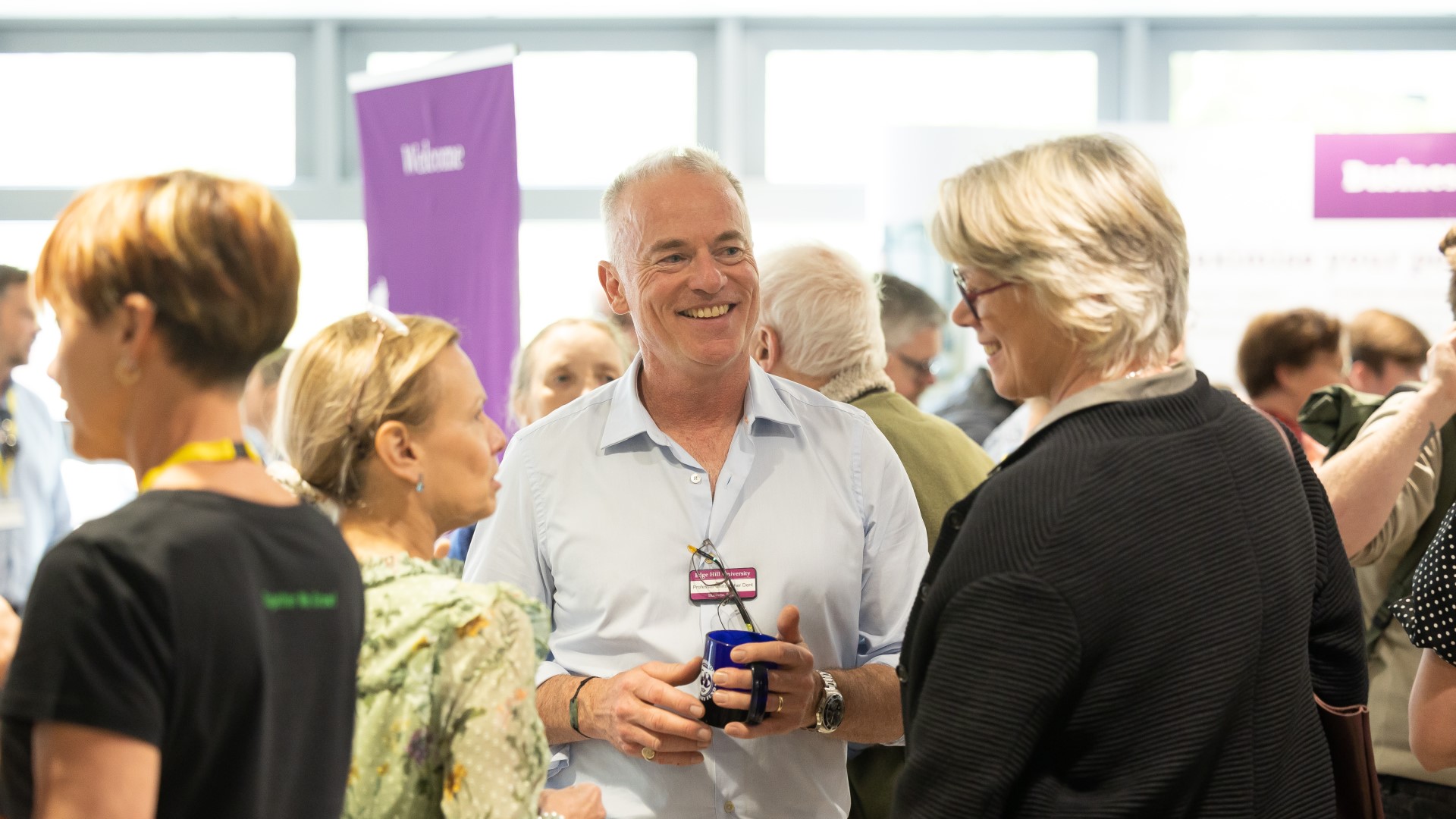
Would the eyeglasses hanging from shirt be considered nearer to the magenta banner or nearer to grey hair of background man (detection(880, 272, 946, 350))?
grey hair of background man (detection(880, 272, 946, 350))

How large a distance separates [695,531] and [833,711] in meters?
0.38

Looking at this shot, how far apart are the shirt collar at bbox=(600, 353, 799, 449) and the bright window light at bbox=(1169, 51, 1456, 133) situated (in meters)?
6.76

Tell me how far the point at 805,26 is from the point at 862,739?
6.59 metres

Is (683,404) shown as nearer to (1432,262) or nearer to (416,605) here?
(416,605)

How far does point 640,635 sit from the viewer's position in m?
A: 2.05

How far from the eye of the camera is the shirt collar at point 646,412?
7.15 ft

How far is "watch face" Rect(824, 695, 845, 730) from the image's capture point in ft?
6.45

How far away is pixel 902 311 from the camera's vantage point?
13.3 feet

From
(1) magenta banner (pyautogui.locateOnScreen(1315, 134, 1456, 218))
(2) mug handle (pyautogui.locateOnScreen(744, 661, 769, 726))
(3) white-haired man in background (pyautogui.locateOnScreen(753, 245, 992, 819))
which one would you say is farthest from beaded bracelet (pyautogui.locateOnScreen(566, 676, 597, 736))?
(1) magenta banner (pyautogui.locateOnScreen(1315, 134, 1456, 218))

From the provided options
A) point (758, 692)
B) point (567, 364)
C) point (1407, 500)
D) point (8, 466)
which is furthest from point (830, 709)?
point (8, 466)

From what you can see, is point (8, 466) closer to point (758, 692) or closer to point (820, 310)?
point (820, 310)

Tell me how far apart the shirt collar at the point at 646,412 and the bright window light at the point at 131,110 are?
6.37 metres

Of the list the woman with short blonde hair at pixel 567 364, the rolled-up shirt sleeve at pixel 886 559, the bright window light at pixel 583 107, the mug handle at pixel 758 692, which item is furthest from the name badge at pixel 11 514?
the bright window light at pixel 583 107

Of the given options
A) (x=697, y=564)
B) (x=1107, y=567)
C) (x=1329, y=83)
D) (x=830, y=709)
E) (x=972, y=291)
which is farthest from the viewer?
(x=1329, y=83)
